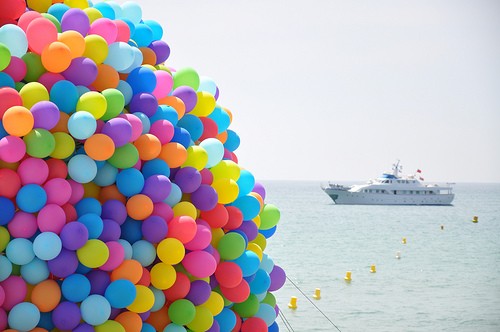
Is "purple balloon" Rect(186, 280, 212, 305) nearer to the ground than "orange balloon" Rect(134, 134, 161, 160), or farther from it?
nearer to the ground

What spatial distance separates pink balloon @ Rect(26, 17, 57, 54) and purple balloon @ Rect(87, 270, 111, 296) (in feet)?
5.34

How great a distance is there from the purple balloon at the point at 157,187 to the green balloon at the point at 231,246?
68cm

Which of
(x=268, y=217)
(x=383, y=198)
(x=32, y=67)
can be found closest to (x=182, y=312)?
(x=268, y=217)

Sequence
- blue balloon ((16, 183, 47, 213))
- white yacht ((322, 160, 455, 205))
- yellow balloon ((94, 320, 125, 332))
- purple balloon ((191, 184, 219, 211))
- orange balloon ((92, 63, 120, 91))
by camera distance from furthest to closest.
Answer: white yacht ((322, 160, 455, 205)), purple balloon ((191, 184, 219, 211)), orange balloon ((92, 63, 120, 91)), yellow balloon ((94, 320, 125, 332)), blue balloon ((16, 183, 47, 213))

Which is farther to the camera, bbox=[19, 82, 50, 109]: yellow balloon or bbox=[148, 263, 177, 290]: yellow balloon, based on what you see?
bbox=[148, 263, 177, 290]: yellow balloon

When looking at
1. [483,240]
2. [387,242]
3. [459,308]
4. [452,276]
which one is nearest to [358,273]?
[452,276]

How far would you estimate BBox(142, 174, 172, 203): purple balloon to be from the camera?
16.5 feet

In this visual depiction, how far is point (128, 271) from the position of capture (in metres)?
4.83

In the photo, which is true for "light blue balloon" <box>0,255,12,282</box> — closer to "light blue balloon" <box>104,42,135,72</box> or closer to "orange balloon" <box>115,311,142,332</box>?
"orange balloon" <box>115,311,142,332</box>

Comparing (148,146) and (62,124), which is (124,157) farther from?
(62,124)

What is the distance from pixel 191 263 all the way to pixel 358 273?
20.8 meters

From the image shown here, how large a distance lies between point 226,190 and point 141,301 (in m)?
1.20

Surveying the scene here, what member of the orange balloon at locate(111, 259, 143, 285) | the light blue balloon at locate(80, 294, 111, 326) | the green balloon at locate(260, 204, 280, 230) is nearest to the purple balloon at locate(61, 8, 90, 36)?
the orange balloon at locate(111, 259, 143, 285)

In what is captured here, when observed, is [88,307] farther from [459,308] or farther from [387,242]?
[387,242]
